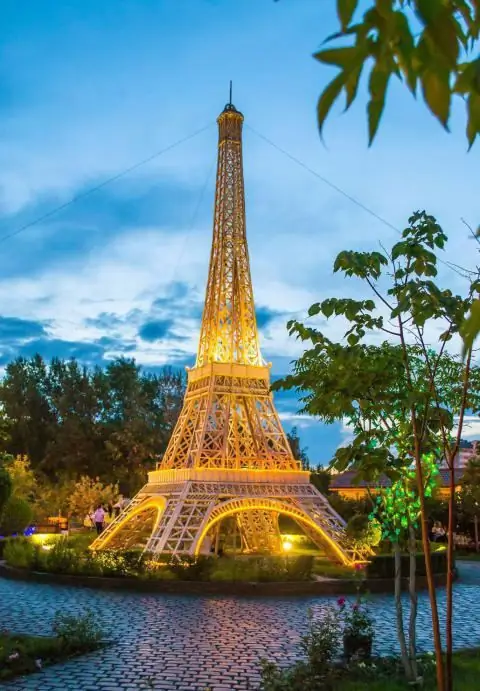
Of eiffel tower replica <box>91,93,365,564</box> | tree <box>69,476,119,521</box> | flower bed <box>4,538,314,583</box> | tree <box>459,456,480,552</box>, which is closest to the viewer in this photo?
flower bed <box>4,538,314,583</box>

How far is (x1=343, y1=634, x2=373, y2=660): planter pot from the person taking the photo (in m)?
10.0

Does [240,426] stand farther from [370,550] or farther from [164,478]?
[370,550]

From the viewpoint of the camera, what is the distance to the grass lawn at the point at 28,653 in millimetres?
9641

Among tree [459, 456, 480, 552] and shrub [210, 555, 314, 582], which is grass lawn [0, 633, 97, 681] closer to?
Answer: shrub [210, 555, 314, 582]

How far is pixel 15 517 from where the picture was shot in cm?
3172

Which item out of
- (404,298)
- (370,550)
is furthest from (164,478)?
(404,298)

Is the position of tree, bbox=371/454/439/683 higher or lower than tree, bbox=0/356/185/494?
lower

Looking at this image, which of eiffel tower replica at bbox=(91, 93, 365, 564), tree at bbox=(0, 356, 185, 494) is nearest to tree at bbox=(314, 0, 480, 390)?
eiffel tower replica at bbox=(91, 93, 365, 564)

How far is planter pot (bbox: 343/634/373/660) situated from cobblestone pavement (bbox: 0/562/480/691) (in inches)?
48.6

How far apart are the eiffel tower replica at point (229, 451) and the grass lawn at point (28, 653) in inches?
464

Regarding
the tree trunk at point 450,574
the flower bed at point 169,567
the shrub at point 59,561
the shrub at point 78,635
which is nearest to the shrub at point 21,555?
the flower bed at point 169,567

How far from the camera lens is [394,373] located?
7.33m

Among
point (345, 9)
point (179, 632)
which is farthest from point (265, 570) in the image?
point (345, 9)

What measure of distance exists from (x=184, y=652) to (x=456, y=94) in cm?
1132
